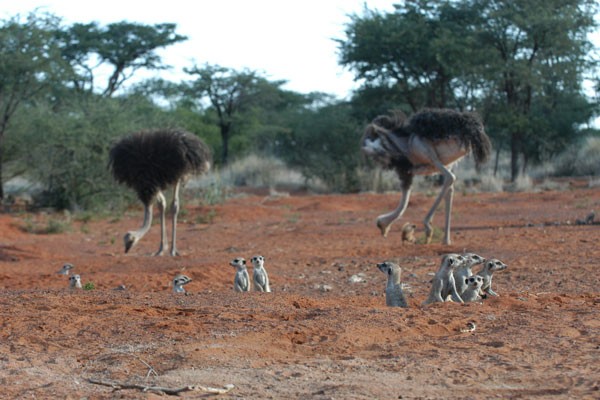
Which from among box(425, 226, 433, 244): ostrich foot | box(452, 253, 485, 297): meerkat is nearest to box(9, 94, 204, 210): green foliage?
box(425, 226, 433, 244): ostrich foot

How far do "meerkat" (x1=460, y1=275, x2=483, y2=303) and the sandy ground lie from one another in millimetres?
291

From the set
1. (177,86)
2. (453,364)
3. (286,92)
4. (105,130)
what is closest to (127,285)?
(453,364)

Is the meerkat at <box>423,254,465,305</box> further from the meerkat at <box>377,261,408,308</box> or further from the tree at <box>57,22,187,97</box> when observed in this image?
the tree at <box>57,22,187,97</box>

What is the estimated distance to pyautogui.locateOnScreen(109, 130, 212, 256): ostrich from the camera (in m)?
15.2

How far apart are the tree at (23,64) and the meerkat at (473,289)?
21.5 meters

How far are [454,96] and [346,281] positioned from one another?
78.2ft

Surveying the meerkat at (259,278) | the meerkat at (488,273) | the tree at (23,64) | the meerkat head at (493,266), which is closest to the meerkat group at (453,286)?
the meerkat at (488,273)

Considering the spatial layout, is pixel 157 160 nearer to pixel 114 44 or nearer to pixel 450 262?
pixel 450 262

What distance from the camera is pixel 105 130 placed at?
85.3ft

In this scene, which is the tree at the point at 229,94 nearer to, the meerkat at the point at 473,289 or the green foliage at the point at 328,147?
the green foliage at the point at 328,147

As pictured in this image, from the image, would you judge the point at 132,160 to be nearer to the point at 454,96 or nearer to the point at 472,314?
the point at 472,314

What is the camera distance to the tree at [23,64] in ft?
89.4

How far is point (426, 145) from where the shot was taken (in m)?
14.8

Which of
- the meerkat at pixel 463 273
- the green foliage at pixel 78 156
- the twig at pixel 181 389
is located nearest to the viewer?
the twig at pixel 181 389
